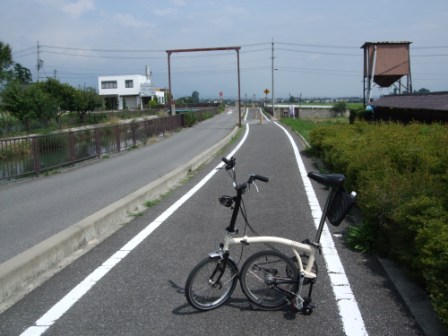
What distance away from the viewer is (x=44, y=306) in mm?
4113

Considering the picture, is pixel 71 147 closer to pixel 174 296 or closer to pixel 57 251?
pixel 57 251

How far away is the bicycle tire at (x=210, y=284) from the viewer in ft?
12.7

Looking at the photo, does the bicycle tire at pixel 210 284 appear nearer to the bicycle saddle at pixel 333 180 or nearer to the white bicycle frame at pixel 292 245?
the white bicycle frame at pixel 292 245

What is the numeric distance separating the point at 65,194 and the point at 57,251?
486 centimetres

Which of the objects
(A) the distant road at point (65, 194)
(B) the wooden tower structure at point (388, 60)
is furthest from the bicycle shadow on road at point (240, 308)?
(B) the wooden tower structure at point (388, 60)

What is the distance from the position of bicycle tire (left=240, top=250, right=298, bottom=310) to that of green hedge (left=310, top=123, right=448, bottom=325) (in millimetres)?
1110

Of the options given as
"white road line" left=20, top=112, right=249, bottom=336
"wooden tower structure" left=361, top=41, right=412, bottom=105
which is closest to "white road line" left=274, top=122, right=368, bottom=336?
"white road line" left=20, top=112, right=249, bottom=336

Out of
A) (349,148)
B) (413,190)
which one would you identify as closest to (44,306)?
(413,190)

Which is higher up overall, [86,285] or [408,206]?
[408,206]

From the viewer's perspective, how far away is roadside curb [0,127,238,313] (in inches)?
174

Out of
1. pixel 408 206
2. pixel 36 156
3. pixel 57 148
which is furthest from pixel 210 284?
pixel 57 148

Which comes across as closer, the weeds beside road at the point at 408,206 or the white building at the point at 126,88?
the weeds beside road at the point at 408,206

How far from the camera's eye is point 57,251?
5.27 metres

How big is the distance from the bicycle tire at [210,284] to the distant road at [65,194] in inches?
107
